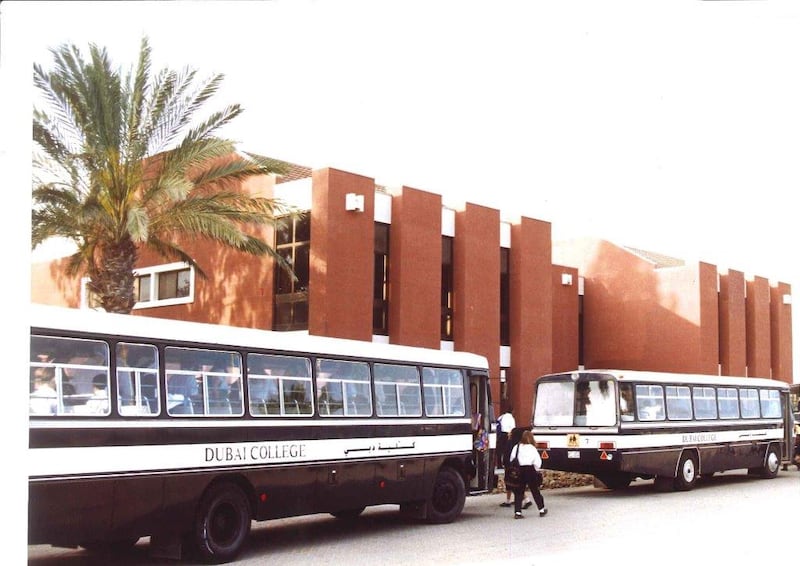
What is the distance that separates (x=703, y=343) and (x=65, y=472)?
3460 centimetres

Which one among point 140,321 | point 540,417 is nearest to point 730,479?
point 540,417

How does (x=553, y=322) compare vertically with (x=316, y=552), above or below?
above

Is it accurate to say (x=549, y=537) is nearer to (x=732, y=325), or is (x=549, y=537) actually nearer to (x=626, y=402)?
(x=626, y=402)

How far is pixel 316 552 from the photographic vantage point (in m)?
12.0

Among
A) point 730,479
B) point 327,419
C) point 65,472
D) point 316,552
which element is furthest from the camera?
point 730,479

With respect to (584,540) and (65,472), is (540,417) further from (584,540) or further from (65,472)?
(65,472)

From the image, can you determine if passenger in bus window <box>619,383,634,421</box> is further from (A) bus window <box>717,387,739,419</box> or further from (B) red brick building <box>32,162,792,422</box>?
(B) red brick building <box>32,162,792,422</box>

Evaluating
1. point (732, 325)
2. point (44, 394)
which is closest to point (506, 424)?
point (44, 394)

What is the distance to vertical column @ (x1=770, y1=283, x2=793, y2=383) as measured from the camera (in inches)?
1844

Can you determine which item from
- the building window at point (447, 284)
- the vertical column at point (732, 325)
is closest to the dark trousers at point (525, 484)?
the building window at point (447, 284)

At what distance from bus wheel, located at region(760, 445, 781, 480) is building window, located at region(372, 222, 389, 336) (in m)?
10.9

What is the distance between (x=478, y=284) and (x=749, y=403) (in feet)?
30.7

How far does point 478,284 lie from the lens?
30.8 m

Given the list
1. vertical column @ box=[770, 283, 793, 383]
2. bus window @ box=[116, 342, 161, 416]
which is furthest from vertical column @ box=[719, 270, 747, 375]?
bus window @ box=[116, 342, 161, 416]
